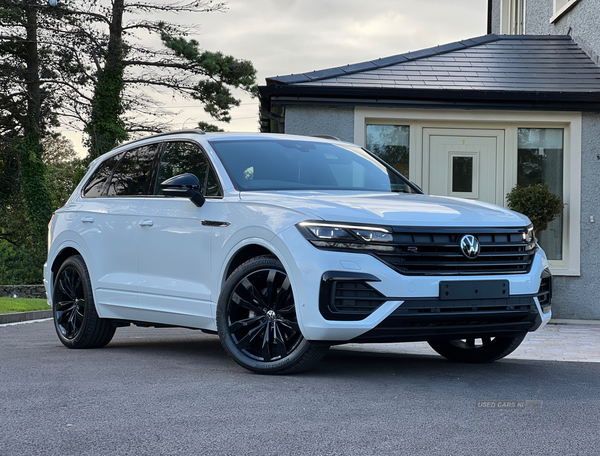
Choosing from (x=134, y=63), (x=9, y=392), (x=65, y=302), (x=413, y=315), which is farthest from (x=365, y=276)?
(x=134, y=63)

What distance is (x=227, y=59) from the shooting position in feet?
113

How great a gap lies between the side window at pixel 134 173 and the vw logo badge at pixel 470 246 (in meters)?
2.90

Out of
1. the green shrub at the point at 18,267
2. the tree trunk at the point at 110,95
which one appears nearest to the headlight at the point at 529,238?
the tree trunk at the point at 110,95

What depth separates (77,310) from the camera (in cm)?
761

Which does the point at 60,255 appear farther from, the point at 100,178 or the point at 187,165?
the point at 187,165

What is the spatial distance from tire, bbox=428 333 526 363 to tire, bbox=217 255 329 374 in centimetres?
171

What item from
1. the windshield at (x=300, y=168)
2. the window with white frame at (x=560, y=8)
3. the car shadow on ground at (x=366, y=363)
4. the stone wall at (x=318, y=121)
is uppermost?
the window with white frame at (x=560, y=8)

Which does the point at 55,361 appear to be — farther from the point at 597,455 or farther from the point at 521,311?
the point at 597,455

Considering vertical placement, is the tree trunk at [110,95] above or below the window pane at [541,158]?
above

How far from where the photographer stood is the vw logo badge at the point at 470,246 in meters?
5.28

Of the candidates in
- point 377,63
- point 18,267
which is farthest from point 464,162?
point 18,267

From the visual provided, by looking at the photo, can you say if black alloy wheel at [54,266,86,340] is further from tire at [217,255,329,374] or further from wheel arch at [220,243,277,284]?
tire at [217,255,329,374]

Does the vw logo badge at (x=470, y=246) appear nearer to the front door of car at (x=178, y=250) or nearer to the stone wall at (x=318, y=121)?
the front door of car at (x=178, y=250)

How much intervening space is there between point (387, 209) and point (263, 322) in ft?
3.59
